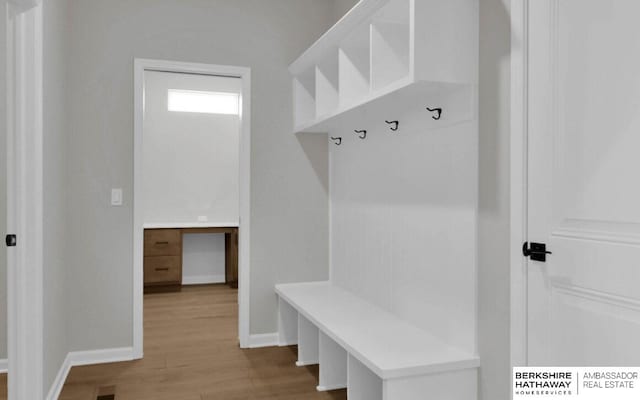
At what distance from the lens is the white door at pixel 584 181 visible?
4.69ft

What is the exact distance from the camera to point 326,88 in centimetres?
321

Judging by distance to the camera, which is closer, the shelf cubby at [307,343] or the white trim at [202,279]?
the shelf cubby at [307,343]

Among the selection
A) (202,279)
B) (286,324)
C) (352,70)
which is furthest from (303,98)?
(202,279)

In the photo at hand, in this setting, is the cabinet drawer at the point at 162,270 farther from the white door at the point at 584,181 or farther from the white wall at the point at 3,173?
the white door at the point at 584,181

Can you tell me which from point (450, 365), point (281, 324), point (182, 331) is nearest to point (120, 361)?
point (182, 331)

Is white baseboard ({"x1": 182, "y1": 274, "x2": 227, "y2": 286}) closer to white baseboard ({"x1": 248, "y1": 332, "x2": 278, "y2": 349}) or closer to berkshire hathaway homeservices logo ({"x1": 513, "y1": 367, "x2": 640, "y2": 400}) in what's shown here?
white baseboard ({"x1": 248, "y1": 332, "x2": 278, "y2": 349})

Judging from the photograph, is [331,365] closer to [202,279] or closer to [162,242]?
[162,242]

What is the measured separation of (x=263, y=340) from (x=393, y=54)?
2.34 m

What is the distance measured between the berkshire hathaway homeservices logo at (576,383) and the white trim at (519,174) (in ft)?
0.25

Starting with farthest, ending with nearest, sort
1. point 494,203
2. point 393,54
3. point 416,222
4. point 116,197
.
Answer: point 116,197, point 416,222, point 393,54, point 494,203

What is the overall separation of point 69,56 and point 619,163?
127 inches

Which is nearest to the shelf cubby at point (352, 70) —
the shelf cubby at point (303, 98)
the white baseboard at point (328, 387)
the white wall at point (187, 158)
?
the shelf cubby at point (303, 98)

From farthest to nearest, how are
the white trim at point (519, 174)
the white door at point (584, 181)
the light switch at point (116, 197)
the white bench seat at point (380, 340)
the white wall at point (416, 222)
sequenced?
1. the light switch at point (116, 197)
2. the white wall at point (416, 222)
3. the white bench seat at point (380, 340)
4. the white trim at point (519, 174)
5. the white door at point (584, 181)

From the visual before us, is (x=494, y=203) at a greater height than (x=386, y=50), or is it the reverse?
(x=386, y=50)
